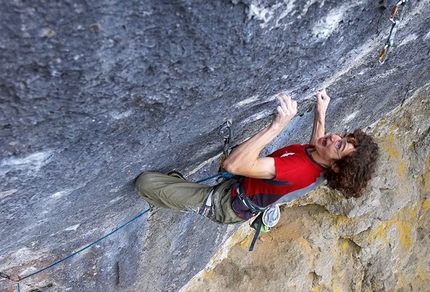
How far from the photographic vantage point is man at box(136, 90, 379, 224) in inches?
78.2

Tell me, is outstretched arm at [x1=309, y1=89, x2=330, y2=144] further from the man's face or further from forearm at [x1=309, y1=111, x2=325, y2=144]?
the man's face

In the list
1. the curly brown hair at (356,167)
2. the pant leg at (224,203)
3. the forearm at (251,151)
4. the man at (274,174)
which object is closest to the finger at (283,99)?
the man at (274,174)

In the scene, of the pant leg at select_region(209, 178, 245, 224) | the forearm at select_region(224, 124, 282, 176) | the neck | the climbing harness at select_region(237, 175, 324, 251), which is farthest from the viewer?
the pant leg at select_region(209, 178, 245, 224)

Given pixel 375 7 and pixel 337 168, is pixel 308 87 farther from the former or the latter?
pixel 375 7

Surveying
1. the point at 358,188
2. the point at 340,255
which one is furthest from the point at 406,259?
the point at 358,188

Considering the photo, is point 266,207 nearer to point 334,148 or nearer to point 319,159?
point 319,159

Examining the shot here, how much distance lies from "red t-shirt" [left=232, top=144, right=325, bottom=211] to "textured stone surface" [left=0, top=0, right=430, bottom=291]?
0.33 metres

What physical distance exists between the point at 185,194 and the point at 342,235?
3335 mm

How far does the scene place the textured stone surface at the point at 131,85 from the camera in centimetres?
114

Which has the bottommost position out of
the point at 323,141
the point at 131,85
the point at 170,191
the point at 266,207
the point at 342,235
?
the point at 342,235

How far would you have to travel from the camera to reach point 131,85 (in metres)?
1.39

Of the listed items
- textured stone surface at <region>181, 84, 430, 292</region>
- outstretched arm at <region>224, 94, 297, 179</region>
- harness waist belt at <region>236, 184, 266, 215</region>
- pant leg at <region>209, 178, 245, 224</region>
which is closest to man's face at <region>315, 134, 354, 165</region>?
outstretched arm at <region>224, 94, 297, 179</region>

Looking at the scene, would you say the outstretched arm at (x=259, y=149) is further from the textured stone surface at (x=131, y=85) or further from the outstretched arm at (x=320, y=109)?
the outstretched arm at (x=320, y=109)

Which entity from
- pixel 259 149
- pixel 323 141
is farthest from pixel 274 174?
pixel 323 141
